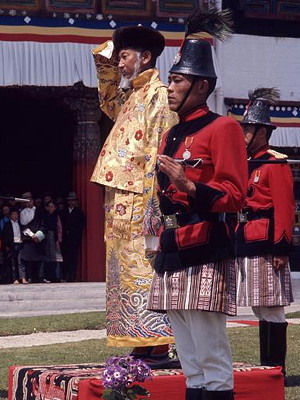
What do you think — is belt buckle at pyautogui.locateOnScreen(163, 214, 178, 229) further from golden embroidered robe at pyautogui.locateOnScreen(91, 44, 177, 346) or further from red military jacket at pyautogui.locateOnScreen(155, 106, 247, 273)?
golden embroidered robe at pyautogui.locateOnScreen(91, 44, 177, 346)

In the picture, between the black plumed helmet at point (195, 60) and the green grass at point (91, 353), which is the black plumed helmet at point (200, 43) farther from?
the green grass at point (91, 353)

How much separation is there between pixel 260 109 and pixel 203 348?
3009mm

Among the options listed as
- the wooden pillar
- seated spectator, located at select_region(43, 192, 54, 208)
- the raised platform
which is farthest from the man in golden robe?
seated spectator, located at select_region(43, 192, 54, 208)

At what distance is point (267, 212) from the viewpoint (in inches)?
301

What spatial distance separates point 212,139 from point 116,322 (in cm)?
177

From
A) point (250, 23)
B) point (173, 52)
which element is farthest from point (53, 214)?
point (250, 23)

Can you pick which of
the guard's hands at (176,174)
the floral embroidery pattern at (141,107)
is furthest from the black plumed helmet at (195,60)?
the floral embroidery pattern at (141,107)

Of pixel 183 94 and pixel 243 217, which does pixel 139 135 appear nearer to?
pixel 183 94

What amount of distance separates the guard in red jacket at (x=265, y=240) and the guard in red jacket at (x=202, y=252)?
6.94 ft

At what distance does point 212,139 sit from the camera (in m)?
5.34

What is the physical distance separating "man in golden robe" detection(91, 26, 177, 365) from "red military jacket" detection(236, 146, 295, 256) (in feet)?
3.35

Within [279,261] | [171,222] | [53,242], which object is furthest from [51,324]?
[171,222]

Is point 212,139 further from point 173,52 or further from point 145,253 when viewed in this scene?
point 173,52

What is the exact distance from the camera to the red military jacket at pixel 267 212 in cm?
746
